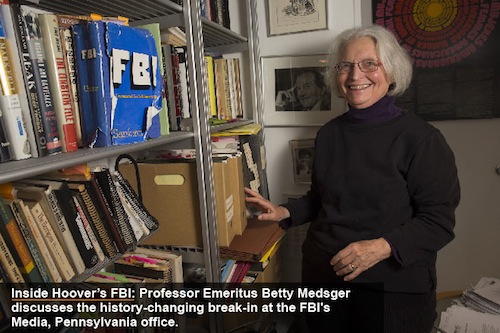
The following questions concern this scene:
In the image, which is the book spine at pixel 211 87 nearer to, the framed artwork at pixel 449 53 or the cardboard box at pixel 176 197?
the cardboard box at pixel 176 197

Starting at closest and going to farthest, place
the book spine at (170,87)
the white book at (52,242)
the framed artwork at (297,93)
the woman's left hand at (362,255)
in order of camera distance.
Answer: the white book at (52,242)
the woman's left hand at (362,255)
the book spine at (170,87)
the framed artwork at (297,93)

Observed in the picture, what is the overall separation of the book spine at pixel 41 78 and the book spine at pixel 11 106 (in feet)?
0.17

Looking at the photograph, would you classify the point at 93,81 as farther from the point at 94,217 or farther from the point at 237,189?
the point at 237,189

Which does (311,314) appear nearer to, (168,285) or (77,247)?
(168,285)

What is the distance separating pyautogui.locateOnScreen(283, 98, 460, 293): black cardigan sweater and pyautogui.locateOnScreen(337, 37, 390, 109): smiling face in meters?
0.05

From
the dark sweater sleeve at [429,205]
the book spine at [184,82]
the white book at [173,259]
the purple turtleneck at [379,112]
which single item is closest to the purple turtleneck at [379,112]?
the purple turtleneck at [379,112]

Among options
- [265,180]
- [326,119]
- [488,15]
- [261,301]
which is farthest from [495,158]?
[261,301]

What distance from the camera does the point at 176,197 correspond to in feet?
4.15

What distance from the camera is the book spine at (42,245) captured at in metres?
0.77

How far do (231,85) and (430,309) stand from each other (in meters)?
1.33

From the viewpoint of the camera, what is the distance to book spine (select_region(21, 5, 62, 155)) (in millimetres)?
749

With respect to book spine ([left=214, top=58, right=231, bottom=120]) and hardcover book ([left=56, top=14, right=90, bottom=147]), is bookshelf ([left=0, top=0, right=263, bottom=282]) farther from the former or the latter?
book spine ([left=214, top=58, right=231, bottom=120])

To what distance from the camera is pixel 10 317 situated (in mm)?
732

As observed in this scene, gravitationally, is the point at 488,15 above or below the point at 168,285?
above
